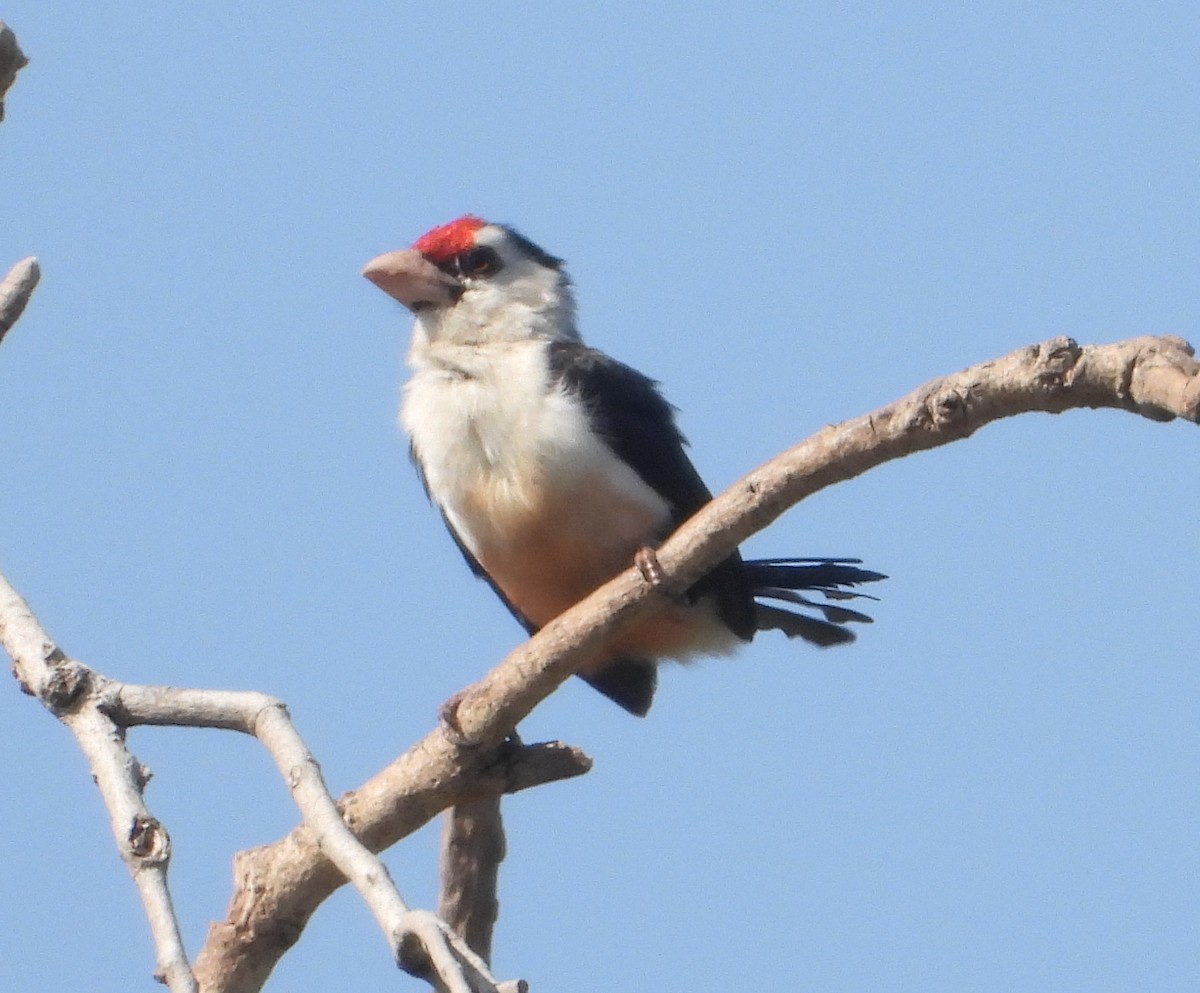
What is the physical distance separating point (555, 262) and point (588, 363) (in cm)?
106

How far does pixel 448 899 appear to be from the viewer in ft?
18.4

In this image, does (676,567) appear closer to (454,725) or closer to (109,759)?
(454,725)

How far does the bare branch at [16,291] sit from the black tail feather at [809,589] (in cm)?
312

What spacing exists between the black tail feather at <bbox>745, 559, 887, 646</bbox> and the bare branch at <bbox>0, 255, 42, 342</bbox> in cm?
312

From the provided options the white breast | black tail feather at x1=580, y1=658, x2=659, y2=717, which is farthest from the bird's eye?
black tail feather at x1=580, y1=658, x2=659, y2=717

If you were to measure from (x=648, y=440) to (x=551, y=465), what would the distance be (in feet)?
1.52

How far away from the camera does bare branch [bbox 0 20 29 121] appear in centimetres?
453

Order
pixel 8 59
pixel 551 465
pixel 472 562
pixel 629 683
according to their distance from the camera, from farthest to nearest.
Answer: pixel 472 562, pixel 629 683, pixel 551 465, pixel 8 59

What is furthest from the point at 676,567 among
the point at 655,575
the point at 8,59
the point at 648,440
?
the point at 8,59

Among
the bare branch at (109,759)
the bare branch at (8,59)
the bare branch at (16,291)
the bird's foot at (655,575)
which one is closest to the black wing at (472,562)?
the bird's foot at (655,575)

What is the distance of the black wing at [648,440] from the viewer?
6.53 m

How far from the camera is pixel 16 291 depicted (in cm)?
459

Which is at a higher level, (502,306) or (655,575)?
(502,306)

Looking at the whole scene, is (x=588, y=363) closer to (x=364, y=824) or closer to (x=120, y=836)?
(x=364, y=824)
